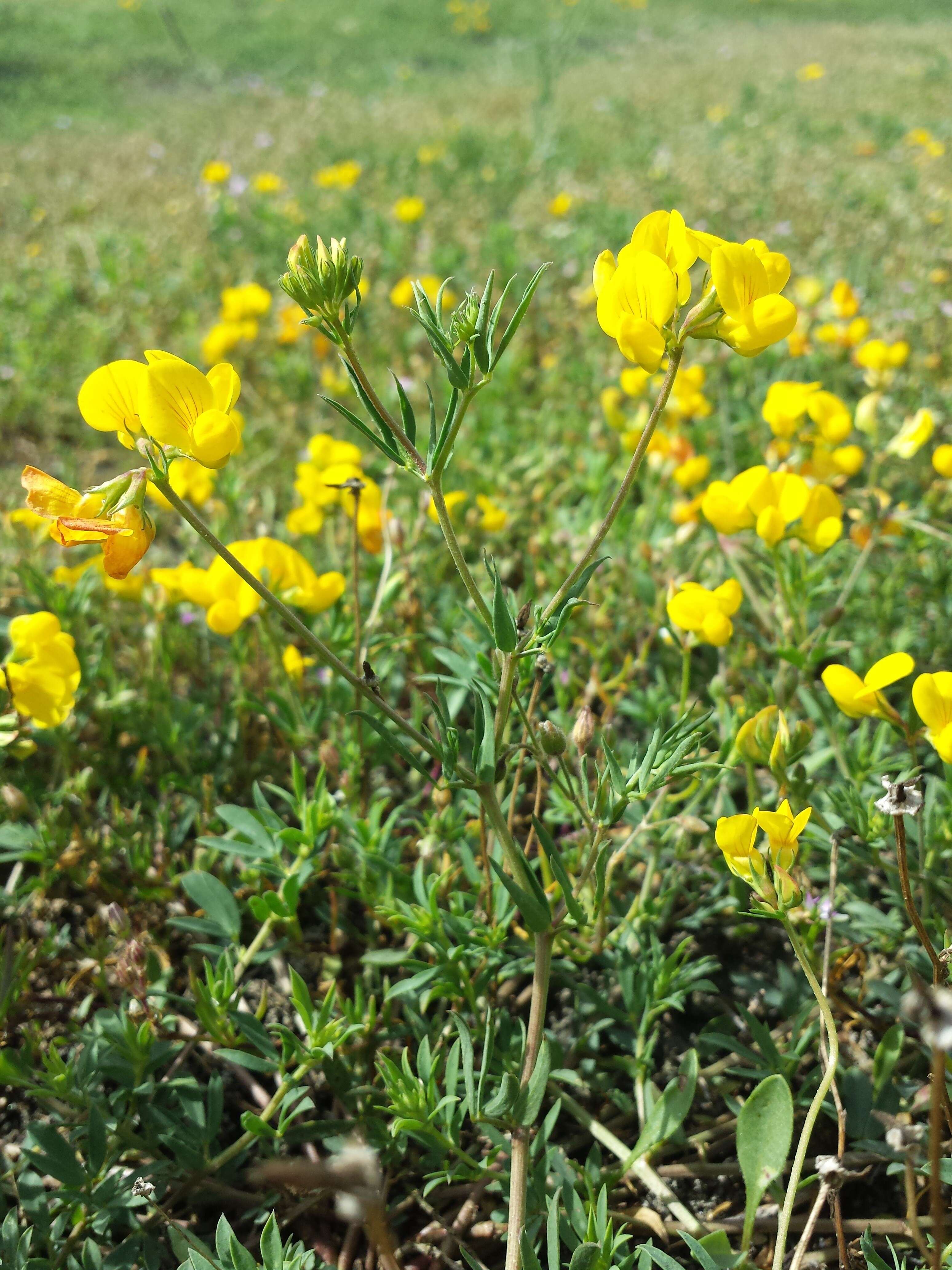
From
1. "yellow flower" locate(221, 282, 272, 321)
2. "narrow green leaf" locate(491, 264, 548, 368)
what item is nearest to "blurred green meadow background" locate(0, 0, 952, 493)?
"yellow flower" locate(221, 282, 272, 321)

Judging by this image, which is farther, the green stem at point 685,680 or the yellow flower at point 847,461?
the yellow flower at point 847,461

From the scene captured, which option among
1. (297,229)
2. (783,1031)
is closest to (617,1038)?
(783,1031)

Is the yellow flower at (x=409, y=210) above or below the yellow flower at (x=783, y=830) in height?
above

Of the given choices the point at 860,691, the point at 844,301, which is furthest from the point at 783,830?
the point at 844,301

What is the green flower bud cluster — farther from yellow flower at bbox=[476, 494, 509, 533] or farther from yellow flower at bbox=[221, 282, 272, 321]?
yellow flower at bbox=[221, 282, 272, 321]

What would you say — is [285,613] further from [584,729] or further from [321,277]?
[584,729]

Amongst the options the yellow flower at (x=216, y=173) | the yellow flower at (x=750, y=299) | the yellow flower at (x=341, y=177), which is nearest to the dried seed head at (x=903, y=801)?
the yellow flower at (x=750, y=299)

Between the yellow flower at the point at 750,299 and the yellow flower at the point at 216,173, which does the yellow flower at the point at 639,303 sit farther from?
the yellow flower at the point at 216,173
